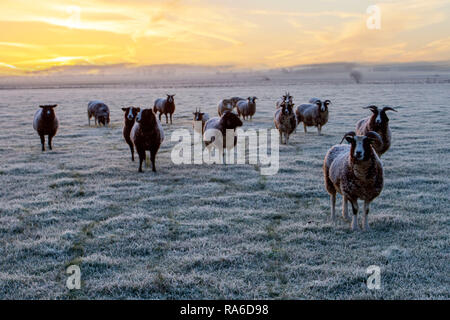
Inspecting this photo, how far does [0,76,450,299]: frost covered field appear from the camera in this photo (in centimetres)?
514

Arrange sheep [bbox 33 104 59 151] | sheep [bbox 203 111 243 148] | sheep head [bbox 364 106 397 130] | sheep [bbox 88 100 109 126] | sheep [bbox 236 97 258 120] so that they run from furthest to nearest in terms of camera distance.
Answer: sheep [bbox 236 97 258 120]
sheep [bbox 88 100 109 126]
sheep [bbox 33 104 59 151]
sheep [bbox 203 111 243 148]
sheep head [bbox 364 106 397 130]

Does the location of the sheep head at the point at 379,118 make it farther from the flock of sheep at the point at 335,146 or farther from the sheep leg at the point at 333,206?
the sheep leg at the point at 333,206

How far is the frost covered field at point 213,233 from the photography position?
5145 millimetres

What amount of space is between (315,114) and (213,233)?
13200mm

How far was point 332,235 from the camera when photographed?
22.3 ft

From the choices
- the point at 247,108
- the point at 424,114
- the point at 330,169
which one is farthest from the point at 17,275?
the point at 424,114

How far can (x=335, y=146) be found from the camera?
308 inches

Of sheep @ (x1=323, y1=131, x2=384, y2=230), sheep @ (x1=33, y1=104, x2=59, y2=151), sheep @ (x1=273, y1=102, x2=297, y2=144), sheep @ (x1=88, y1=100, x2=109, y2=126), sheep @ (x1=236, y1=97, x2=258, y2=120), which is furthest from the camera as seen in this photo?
sheep @ (x1=236, y1=97, x2=258, y2=120)

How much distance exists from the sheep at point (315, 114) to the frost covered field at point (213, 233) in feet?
19.9

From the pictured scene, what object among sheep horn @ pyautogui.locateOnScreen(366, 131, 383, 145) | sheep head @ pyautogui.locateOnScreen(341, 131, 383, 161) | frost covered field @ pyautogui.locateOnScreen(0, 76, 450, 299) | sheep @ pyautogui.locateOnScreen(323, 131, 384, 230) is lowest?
frost covered field @ pyautogui.locateOnScreen(0, 76, 450, 299)

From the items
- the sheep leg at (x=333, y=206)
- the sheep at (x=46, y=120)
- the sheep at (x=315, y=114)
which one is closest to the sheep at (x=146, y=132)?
the sheep at (x=46, y=120)

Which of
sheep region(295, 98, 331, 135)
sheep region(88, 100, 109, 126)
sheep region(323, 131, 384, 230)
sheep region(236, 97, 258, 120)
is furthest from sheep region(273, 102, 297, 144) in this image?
sheep region(88, 100, 109, 126)

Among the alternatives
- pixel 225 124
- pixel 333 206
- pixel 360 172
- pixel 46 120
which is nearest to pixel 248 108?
pixel 225 124

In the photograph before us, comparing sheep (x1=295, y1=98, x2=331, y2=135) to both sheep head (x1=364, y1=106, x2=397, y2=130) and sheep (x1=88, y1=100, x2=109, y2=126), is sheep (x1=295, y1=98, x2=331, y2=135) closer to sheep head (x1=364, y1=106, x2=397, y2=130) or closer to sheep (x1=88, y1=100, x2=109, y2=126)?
sheep head (x1=364, y1=106, x2=397, y2=130)
